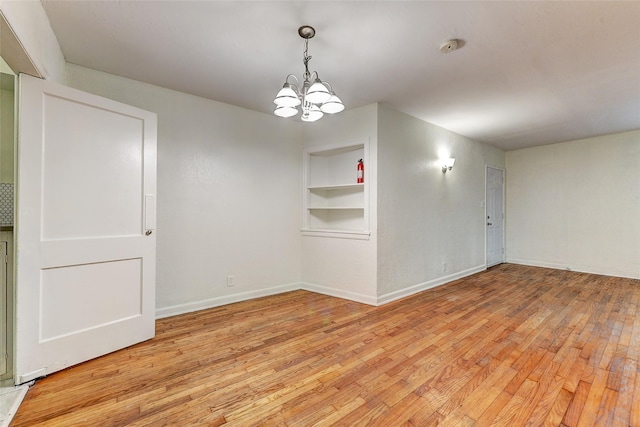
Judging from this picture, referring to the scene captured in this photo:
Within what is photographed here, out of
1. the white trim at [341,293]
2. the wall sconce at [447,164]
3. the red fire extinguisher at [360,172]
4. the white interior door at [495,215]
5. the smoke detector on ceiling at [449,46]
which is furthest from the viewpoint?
the white interior door at [495,215]

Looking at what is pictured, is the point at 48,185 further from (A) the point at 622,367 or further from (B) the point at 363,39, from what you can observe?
(A) the point at 622,367

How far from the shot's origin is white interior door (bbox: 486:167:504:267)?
6133 millimetres

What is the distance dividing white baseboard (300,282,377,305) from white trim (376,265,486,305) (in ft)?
0.41

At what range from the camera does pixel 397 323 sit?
3080mm

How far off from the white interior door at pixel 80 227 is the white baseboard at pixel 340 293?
85.2 inches

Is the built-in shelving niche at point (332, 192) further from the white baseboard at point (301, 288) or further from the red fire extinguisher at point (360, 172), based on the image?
the white baseboard at point (301, 288)

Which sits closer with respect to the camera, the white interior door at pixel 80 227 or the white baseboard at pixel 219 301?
the white interior door at pixel 80 227

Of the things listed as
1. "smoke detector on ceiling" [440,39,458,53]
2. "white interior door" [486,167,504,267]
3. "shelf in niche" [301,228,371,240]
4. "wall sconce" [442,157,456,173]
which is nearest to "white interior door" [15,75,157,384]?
"shelf in niche" [301,228,371,240]

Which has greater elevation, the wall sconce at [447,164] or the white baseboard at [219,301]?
the wall sconce at [447,164]

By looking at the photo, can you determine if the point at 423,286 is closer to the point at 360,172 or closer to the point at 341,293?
the point at 341,293

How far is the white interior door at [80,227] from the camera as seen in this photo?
2.03 m

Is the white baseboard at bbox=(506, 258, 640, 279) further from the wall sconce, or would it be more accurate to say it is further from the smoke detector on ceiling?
the smoke detector on ceiling

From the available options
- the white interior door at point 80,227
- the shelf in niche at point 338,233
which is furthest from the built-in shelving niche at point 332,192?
the white interior door at point 80,227

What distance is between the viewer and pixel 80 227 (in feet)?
7.55
